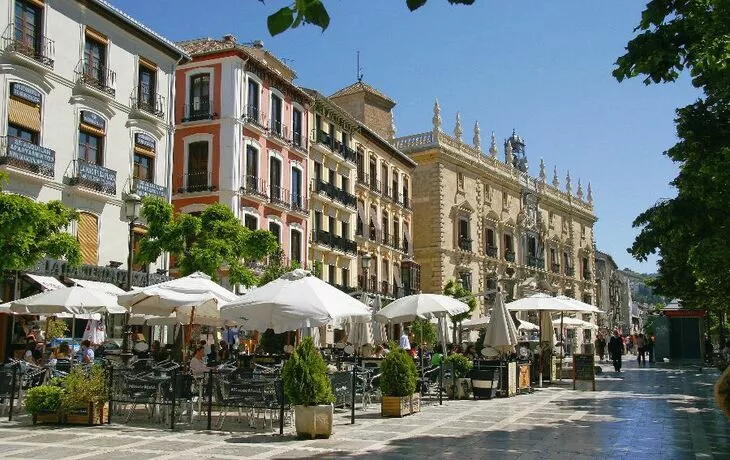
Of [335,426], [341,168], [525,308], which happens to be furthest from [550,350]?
[341,168]

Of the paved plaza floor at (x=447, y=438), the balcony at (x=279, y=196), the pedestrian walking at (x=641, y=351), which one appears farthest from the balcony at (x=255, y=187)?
the pedestrian walking at (x=641, y=351)

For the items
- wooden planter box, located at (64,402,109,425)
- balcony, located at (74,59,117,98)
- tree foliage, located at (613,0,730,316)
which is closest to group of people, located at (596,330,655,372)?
tree foliage, located at (613,0,730,316)

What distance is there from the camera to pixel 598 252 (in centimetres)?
8894

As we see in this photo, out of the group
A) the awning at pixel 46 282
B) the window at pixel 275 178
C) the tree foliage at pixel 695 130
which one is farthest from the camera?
the window at pixel 275 178

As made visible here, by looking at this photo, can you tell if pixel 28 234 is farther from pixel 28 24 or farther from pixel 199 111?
pixel 199 111

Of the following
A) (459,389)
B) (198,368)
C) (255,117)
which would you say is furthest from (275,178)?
(198,368)

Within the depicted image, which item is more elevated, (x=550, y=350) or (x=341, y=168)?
(x=341, y=168)

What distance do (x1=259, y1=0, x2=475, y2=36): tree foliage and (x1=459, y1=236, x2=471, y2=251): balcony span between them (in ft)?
154

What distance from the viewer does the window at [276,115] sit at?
34.0m

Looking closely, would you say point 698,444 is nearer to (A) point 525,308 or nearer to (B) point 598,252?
(A) point 525,308

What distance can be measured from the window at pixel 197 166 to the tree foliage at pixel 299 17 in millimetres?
27239

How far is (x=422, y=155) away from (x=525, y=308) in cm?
2828

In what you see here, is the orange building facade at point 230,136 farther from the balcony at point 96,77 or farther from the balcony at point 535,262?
the balcony at point 535,262

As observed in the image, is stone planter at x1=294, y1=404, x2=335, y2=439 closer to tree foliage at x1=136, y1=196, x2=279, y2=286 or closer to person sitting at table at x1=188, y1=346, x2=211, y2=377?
person sitting at table at x1=188, y1=346, x2=211, y2=377
